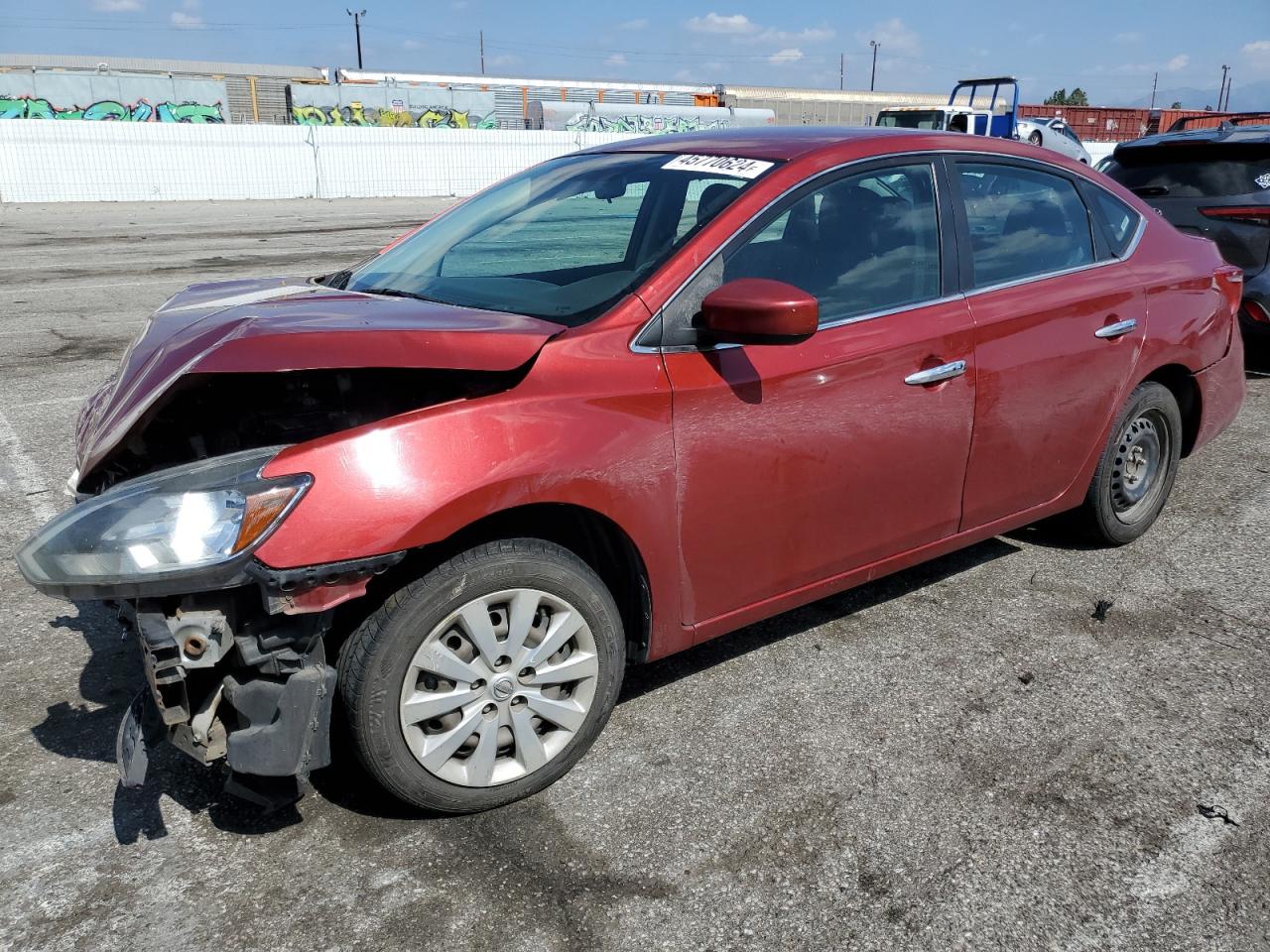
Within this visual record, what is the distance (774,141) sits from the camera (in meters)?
3.46

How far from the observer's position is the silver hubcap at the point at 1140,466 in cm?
432

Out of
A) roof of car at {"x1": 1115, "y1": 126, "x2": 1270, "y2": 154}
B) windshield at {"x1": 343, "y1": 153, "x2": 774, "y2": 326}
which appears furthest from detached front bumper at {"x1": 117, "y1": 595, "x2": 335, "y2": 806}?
roof of car at {"x1": 1115, "y1": 126, "x2": 1270, "y2": 154}

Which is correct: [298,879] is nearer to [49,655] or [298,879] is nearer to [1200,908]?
[49,655]

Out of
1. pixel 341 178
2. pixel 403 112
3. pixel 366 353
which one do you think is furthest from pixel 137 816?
pixel 403 112

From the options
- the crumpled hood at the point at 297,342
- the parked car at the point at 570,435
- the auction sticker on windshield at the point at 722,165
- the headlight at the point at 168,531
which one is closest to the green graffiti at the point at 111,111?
the crumpled hood at the point at 297,342

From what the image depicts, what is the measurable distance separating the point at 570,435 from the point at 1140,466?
9.73 feet

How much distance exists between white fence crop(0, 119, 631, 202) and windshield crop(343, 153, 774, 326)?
818 inches

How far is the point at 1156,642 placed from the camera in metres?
3.69

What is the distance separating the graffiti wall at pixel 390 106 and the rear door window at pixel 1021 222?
41.3 meters

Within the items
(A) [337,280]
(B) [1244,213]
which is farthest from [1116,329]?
(B) [1244,213]

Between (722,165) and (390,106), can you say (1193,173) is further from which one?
(390,106)

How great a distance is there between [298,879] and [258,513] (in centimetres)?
90

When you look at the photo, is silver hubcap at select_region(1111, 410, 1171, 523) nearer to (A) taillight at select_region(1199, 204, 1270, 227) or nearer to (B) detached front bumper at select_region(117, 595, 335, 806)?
(B) detached front bumper at select_region(117, 595, 335, 806)

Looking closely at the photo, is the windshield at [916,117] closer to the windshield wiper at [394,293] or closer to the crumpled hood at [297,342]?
the windshield wiper at [394,293]
